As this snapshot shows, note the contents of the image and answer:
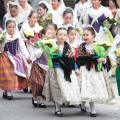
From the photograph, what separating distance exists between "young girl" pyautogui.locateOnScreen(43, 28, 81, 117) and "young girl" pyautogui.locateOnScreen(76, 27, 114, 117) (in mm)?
121

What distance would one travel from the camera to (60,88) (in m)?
9.47

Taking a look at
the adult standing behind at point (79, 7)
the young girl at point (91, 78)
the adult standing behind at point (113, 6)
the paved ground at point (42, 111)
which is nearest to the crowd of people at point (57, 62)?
the young girl at point (91, 78)

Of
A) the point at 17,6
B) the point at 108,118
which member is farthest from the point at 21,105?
the point at 17,6

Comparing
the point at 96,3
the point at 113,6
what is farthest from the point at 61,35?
the point at 113,6

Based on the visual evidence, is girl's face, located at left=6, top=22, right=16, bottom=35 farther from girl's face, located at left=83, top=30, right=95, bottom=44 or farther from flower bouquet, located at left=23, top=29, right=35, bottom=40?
girl's face, located at left=83, top=30, right=95, bottom=44

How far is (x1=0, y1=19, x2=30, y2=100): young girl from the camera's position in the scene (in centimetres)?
1120

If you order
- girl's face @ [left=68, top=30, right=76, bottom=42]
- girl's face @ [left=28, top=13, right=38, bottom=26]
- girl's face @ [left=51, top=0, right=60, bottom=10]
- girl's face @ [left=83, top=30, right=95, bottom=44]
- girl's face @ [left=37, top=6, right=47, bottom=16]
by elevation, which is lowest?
girl's face @ [left=83, top=30, right=95, bottom=44]

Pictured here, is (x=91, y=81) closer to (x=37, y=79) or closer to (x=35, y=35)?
(x=37, y=79)

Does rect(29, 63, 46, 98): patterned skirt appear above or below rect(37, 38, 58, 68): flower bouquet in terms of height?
below

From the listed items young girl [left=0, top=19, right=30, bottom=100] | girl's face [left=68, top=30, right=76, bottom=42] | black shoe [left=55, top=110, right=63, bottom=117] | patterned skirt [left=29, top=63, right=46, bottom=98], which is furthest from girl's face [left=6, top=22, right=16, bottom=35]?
black shoe [left=55, top=110, right=63, bottom=117]

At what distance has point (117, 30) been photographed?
48.7 ft

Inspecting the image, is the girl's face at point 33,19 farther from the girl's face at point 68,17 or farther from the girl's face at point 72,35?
the girl's face at point 72,35

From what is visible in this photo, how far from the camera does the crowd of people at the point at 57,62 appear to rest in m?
9.52

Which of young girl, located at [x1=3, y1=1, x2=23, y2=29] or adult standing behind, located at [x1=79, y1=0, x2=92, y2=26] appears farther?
adult standing behind, located at [x1=79, y1=0, x2=92, y2=26]
